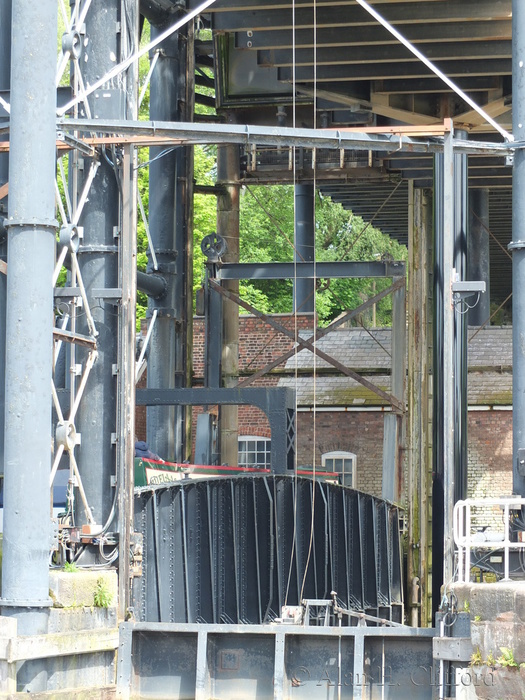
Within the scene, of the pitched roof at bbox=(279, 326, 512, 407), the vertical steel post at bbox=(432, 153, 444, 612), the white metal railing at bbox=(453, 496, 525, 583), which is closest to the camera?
the white metal railing at bbox=(453, 496, 525, 583)

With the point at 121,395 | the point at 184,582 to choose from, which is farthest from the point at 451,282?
the point at 184,582

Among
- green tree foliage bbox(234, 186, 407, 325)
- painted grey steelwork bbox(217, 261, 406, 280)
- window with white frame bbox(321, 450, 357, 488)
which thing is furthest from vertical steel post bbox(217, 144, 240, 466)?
green tree foliage bbox(234, 186, 407, 325)

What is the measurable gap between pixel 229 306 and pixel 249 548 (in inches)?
407

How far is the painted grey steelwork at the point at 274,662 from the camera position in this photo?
46.4ft

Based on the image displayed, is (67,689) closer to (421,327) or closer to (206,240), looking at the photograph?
(206,240)

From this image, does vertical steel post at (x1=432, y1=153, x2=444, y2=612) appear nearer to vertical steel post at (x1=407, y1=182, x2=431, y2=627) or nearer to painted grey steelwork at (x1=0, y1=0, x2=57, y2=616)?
painted grey steelwork at (x1=0, y1=0, x2=57, y2=616)

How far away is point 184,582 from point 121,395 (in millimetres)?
2916

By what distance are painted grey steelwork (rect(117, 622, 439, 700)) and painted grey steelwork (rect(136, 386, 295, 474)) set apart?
5.91m

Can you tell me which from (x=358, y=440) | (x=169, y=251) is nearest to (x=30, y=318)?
(x=169, y=251)

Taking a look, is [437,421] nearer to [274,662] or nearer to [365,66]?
[274,662]

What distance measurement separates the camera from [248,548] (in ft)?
61.2

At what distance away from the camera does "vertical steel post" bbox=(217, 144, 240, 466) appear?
90.8 ft

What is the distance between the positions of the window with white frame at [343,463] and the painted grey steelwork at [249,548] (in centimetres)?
1137

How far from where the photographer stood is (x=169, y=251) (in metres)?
25.6
